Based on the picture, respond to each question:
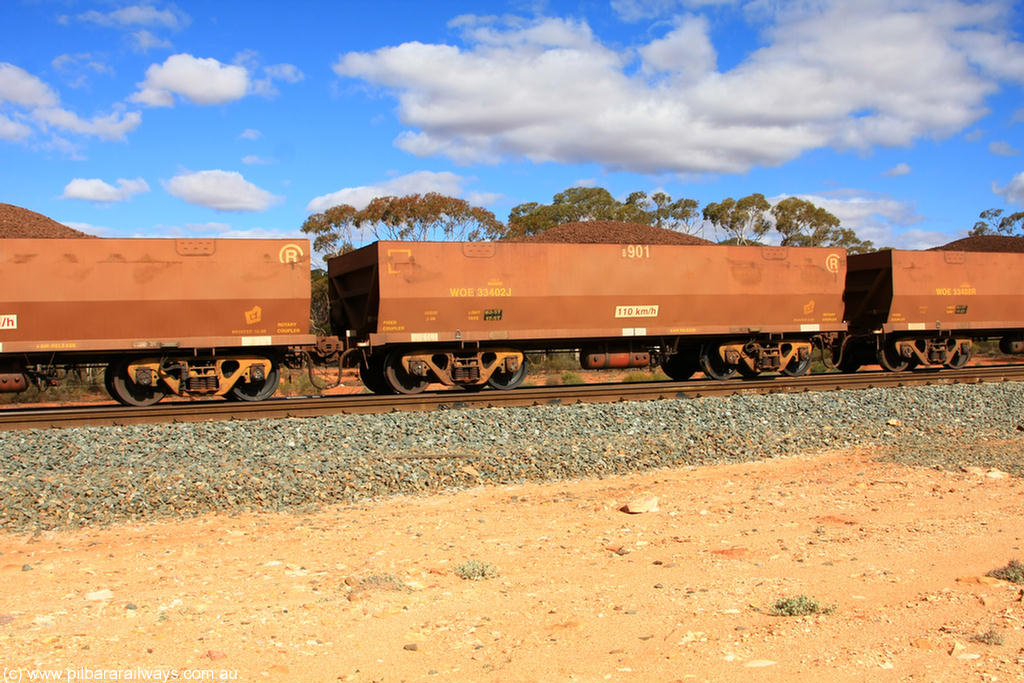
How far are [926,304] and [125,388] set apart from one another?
1703 centimetres

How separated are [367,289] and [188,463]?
6491mm

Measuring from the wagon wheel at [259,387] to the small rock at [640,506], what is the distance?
8.36 metres

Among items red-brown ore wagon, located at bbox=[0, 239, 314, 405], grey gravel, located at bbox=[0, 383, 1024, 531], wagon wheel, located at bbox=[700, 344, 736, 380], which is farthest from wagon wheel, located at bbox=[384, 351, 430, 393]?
wagon wheel, located at bbox=[700, 344, 736, 380]

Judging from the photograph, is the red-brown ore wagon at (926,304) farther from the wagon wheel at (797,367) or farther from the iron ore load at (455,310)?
the wagon wheel at (797,367)

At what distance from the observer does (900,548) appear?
6.00 metres

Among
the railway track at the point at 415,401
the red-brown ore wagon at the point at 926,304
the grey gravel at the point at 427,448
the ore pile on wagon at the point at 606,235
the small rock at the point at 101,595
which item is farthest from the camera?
the ore pile on wagon at the point at 606,235

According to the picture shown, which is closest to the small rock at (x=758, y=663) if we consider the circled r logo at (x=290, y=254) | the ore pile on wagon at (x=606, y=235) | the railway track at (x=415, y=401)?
the railway track at (x=415, y=401)

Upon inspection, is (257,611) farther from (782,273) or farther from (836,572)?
(782,273)

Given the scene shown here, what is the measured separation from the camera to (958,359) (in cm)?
2011

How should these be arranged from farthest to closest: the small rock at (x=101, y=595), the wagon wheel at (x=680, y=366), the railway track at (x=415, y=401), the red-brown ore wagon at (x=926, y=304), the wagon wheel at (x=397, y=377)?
the red-brown ore wagon at (x=926, y=304)
the wagon wheel at (x=680, y=366)
the wagon wheel at (x=397, y=377)
the railway track at (x=415, y=401)
the small rock at (x=101, y=595)

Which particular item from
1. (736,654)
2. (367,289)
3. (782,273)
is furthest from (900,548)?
(782,273)

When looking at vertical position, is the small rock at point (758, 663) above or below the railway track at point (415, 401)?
below

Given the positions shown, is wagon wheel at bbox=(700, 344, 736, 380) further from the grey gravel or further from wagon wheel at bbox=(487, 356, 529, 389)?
wagon wheel at bbox=(487, 356, 529, 389)

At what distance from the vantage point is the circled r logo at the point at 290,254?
1358cm
